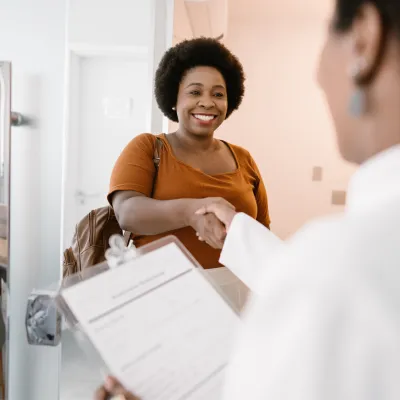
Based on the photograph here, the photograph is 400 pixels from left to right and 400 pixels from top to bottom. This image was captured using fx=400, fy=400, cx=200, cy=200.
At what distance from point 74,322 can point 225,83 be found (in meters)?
0.80

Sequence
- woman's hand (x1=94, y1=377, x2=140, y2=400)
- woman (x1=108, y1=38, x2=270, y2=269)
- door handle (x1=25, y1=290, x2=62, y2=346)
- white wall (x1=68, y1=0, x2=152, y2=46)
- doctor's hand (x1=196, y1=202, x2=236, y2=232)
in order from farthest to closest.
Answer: door handle (x1=25, y1=290, x2=62, y2=346)
white wall (x1=68, y1=0, x2=152, y2=46)
woman (x1=108, y1=38, x2=270, y2=269)
doctor's hand (x1=196, y1=202, x2=236, y2=232)
woman's hand (x1=94, y1=377, x2=140, y2=400)

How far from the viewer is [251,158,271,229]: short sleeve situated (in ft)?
3.71

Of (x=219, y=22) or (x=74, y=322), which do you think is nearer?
(x=74, y=322)

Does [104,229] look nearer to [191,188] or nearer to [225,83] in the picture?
[191,188]

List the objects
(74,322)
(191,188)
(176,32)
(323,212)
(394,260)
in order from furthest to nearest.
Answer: (323,212) < (176,32) < (191,188) < (74,322) < (394,260)

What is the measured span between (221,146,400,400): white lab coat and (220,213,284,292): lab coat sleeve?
468 mm

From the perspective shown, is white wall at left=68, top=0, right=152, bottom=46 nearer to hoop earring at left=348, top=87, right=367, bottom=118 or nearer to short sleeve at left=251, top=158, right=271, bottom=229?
short sleeve at left=251, top=158, right=271, bottom=229

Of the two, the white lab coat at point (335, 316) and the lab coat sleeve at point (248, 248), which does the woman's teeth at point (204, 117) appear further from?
the white lab coat at point (335, 316)

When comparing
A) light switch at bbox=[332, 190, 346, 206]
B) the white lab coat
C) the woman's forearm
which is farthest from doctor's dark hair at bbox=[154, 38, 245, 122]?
the white lab coat

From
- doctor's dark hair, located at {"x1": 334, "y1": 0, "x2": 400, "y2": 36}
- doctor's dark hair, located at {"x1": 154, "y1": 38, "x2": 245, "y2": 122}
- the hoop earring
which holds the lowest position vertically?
the hoop earring

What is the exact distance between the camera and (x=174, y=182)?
98 cm

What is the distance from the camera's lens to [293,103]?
119 cm

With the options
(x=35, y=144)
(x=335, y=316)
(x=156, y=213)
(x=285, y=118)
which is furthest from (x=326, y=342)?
(x=35, y=144)

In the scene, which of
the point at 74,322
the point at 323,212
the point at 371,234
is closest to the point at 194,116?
the point at 323,212
